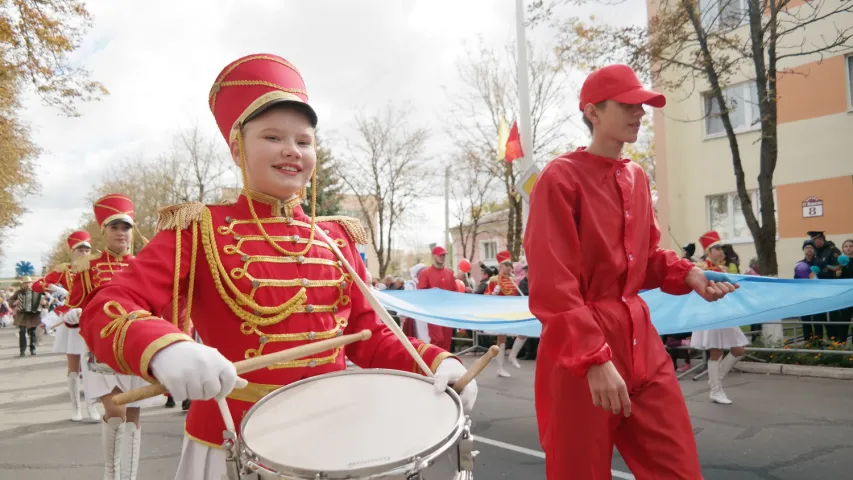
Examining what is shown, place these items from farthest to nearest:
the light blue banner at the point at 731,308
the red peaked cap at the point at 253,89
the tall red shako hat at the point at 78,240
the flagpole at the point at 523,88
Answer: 1. the flagpole at the point at 523,88
2. the tall red shako hat at the point at 78,240
3. the light blue banner at the point at 731,308
4. the red peaked cap at the point at 253,89

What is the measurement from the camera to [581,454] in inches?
92.1

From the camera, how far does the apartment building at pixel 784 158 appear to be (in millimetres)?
14359

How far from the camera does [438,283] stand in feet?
37.9

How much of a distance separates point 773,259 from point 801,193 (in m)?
5.76

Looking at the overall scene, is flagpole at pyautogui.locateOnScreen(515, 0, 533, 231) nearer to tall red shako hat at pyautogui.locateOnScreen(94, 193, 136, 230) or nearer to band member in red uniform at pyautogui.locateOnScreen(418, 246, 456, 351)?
band member in red uniform at pyautogui.locateOnScreen(418, 246, 456, 351)

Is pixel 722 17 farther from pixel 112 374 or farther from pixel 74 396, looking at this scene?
pixel 74 396

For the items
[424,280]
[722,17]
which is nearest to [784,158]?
[722,17]

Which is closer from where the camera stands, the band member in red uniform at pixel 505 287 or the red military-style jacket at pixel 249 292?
the red military-style jacket at pixel 249 292

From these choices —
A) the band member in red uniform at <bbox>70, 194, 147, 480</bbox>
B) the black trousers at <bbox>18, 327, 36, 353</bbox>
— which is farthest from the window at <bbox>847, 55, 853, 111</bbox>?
the black trousers at <bbox>18, 327, 36, 353</bbox>

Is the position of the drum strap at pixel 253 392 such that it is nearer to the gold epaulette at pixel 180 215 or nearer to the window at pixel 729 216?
the gold epaulette at pixel 180 215

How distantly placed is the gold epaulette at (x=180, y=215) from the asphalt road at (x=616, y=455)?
11.4ft

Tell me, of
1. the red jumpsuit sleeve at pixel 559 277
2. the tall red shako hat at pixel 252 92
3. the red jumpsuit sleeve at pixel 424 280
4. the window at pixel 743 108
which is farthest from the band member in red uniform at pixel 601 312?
the window at pixel 743 108

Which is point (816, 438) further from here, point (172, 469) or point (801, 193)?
point (801, 193)

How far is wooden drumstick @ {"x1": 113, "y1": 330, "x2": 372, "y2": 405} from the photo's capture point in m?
1.31
